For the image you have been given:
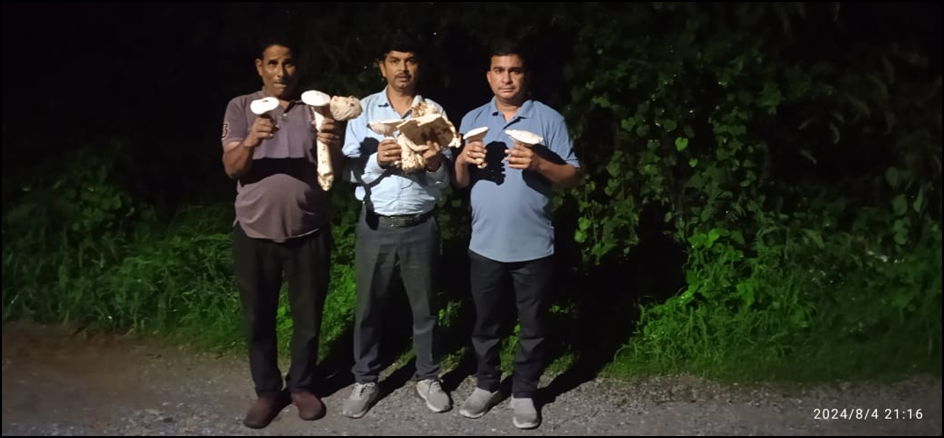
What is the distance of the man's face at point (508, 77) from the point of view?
158 inches

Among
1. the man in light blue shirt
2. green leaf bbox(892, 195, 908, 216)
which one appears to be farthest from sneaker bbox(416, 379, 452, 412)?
green leaf bbox(892, 195, 908, 216)

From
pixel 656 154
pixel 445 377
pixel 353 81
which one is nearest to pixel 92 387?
pixel 445 377

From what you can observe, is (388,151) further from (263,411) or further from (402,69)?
(263,411)

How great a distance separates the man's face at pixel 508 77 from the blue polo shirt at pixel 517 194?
89 millimetres

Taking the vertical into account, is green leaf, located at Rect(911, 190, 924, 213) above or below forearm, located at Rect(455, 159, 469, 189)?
below

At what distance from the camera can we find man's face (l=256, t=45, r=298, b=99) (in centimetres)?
393

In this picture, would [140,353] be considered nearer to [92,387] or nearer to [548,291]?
[92,387]

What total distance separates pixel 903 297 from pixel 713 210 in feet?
3.39

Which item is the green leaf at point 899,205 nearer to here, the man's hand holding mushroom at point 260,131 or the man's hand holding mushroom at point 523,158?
the man's hand holding mushroom at point 523,158

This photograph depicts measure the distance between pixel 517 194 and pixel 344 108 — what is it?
0.80 meters

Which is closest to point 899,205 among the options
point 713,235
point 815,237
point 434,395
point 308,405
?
point 815,237

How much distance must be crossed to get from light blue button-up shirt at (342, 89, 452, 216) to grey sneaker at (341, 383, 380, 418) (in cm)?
84

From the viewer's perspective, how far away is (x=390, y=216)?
161 inches

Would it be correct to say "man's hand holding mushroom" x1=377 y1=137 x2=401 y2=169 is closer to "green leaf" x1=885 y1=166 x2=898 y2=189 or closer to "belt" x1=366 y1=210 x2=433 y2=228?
"belt" x1=366 y1=210 x2=433 y2=228
